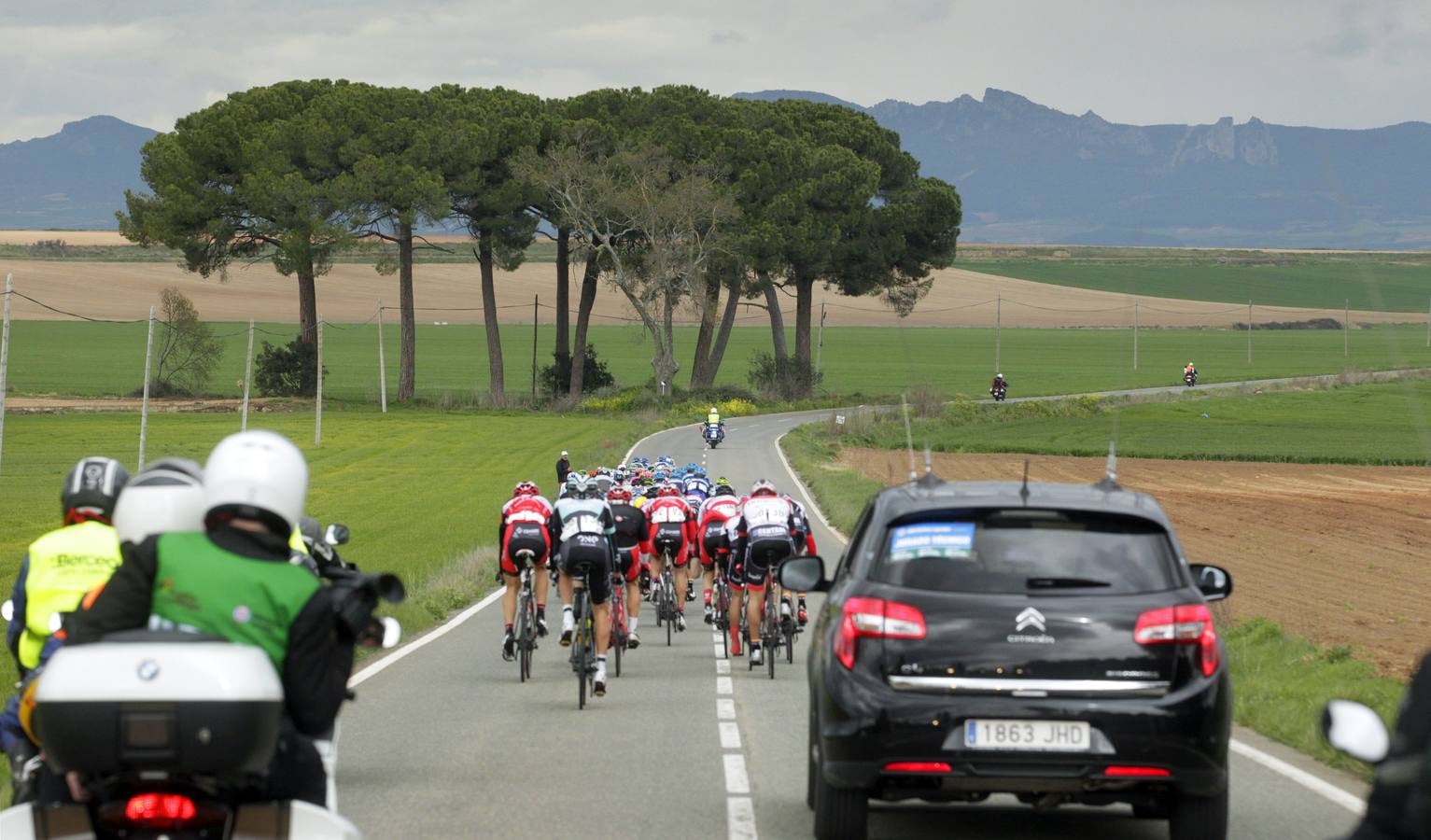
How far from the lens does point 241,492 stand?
5766 millimetres

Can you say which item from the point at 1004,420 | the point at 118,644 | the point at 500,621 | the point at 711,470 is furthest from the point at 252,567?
the point at 1004,420

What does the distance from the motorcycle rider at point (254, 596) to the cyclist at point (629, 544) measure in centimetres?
1077

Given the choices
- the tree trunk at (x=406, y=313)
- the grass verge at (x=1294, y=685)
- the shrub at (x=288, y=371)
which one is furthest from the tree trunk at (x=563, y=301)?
the grass verge at (x=1294, y=685)

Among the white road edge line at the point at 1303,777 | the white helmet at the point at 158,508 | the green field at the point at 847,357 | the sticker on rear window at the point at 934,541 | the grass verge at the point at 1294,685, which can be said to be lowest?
the green field at the point at 847,357

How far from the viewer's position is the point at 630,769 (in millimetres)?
11055

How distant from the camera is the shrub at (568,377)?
306 feet

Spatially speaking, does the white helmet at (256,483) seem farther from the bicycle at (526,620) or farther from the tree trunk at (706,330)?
the tree trunk at (706,330)

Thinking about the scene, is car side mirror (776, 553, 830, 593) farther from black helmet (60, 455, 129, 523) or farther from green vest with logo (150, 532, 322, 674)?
green vest with logo (150, 532, 322, 674)

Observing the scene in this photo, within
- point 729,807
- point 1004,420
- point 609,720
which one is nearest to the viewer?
point 729,807

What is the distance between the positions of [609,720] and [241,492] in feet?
25.6

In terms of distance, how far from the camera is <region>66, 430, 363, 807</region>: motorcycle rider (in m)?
5.64

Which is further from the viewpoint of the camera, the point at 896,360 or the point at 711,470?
the point at 896,360

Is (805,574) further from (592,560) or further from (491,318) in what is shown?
(491,318)

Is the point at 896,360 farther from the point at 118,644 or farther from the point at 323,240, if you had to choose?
the point at 118,644
